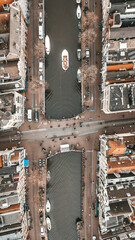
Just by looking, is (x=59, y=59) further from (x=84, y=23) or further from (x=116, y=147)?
(x=116, y=147)

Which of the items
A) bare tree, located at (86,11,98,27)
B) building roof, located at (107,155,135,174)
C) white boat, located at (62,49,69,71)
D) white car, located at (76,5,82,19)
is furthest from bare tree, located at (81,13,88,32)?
building roof, located at (107,155,135,174)

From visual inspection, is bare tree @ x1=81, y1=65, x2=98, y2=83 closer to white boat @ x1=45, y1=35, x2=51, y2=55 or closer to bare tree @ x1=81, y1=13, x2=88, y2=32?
bare tree @ x1=81, y1=13, x2=88, y2=32

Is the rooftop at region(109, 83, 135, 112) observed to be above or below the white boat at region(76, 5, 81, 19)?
below

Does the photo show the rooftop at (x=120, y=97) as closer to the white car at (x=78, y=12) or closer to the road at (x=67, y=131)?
the road at (x=67, y=131)

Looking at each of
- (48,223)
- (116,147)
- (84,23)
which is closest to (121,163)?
(116,147)

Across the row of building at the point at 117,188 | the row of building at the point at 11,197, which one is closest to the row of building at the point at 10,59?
the row of building at the point at 11,197
